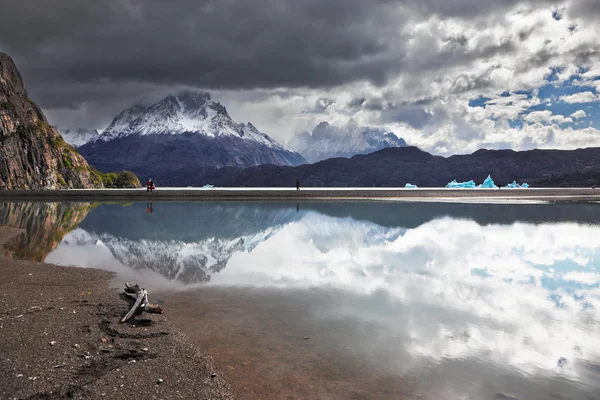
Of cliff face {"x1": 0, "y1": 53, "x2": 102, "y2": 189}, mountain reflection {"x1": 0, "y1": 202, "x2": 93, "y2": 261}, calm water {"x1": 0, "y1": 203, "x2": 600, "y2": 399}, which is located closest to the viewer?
calm water {"x1": 0, "y1": 203, "x2": 600, "y2": 399}

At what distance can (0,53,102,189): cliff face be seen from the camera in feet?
377

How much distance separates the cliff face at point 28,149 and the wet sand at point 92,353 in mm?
121228

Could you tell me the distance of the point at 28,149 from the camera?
410ft

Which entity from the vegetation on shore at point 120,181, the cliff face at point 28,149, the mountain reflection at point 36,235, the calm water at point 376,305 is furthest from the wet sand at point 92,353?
the vegetation on shore at point 120,181

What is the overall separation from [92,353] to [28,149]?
142893mm

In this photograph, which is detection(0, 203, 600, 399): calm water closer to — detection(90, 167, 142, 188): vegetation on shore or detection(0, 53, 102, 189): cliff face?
detection(0, 53, 102, 189): cliff face

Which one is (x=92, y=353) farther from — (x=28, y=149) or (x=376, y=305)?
(x=28, y=149)

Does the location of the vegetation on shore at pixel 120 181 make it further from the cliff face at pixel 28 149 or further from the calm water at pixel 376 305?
the calm water at pixel 376 305

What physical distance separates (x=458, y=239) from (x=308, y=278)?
48.3 feet

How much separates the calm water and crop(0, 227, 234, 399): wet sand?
0.70m

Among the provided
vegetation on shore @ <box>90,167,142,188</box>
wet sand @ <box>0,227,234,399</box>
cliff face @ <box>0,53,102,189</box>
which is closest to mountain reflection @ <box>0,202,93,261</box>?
wet sand @ <box>0,227,234,399</box>

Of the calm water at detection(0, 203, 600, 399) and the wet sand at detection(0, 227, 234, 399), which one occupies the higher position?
the wet sand at detection(0, 227, 234, 399)

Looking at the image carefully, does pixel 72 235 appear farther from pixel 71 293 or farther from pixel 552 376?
pixel 552 376

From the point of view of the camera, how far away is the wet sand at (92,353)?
6.62 m
